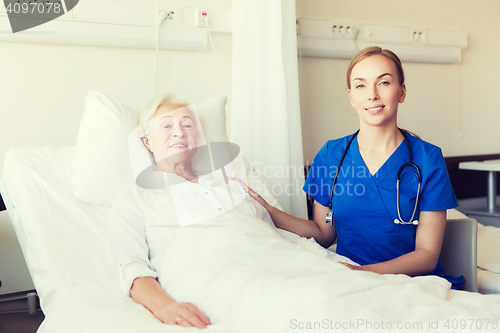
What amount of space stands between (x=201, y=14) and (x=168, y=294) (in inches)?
56.7

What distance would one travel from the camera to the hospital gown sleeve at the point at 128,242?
3.58 feet

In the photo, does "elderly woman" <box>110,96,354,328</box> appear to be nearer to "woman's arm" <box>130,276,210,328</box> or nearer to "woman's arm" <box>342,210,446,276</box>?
"woman's arm" <box>130,276,210,328</box>

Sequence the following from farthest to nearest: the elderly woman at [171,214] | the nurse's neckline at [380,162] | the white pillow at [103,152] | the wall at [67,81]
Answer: the wall at [67,81], the white pillow at [103,152], the nurse's neckline at [380,162], the elderly woman at [171,214]

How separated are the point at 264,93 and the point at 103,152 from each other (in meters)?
0.84

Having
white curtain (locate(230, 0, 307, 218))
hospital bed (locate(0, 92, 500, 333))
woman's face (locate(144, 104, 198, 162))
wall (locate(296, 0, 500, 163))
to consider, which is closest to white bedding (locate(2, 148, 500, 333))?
hospital bed (locate(0, 92, 500, 333))

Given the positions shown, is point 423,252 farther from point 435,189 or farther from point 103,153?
point 103,153

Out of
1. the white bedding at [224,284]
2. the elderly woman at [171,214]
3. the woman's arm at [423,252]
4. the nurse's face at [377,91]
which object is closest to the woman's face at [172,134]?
the elderly woman at [171,214]

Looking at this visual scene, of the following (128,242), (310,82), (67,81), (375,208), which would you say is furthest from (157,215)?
(310,82)

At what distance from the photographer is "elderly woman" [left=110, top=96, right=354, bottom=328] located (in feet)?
3.43

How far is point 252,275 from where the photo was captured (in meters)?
0.90

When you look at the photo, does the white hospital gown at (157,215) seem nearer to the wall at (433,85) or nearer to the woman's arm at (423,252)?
the woman's arm at (423,252)

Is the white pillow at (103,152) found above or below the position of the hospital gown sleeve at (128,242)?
above

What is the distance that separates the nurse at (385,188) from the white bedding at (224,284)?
17cm

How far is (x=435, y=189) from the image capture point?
4.08ft
